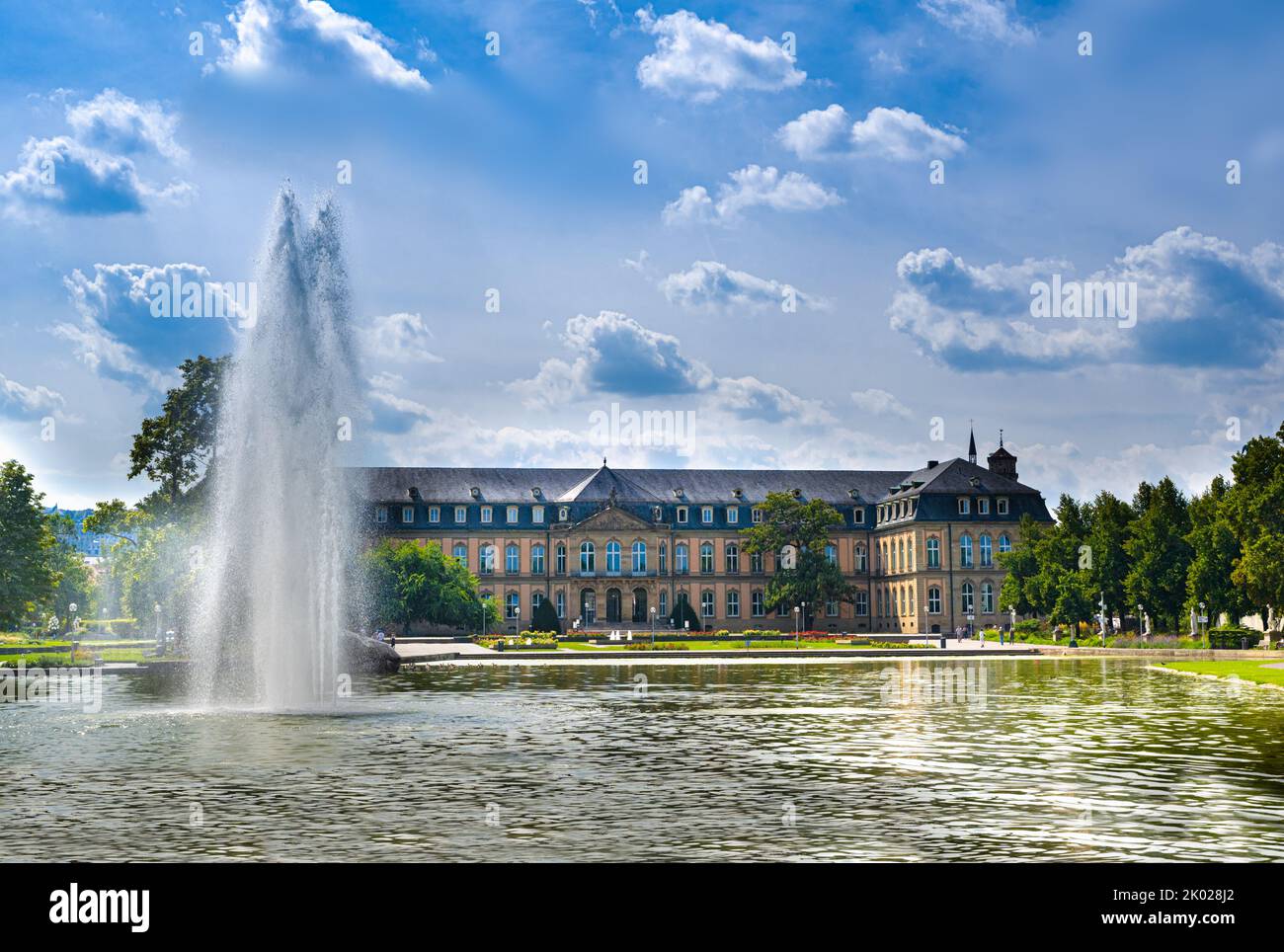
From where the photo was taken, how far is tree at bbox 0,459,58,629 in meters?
71.7

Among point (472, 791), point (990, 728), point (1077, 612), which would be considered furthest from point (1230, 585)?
point (472, 791)

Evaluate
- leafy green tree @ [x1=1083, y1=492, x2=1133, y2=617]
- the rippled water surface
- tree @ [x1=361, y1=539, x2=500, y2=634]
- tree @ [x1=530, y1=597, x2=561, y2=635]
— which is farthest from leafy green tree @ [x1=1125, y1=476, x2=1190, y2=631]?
the rippled water surface

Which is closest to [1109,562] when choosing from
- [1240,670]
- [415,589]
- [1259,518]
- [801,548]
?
[1259,518]

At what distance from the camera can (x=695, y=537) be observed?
402 ft

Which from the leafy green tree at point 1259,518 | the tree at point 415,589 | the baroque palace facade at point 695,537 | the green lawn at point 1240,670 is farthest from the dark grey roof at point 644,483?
the green lawn at point 1240,670

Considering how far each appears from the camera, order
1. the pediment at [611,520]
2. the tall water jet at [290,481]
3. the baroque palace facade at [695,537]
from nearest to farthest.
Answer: the tall water jet at [290,481]
the baroque palace facade at [695,537]
the pediment at [611,520]

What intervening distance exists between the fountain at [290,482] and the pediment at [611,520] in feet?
264

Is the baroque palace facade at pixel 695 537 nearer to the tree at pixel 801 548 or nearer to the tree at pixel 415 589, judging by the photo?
the tree at pixel 801 548

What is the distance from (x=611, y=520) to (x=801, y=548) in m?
17.5

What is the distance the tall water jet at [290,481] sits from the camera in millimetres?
34219

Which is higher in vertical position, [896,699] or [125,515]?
[125,515]
